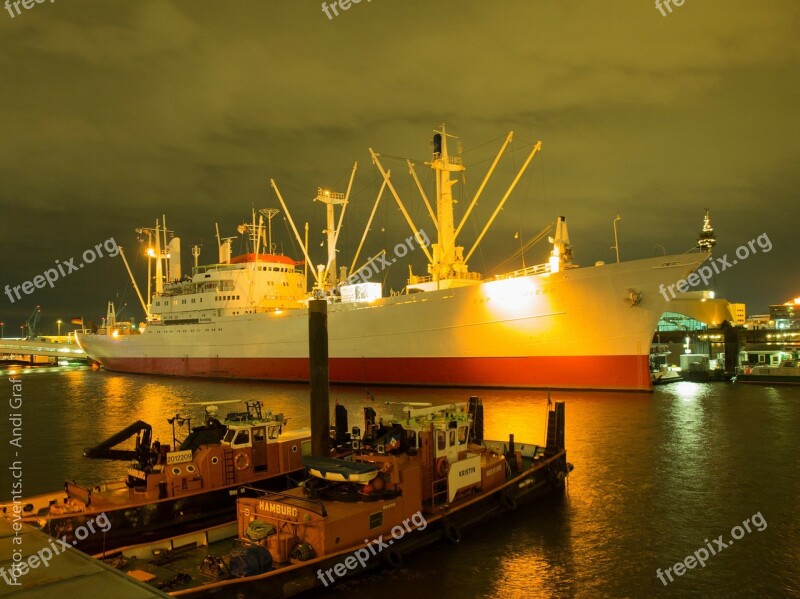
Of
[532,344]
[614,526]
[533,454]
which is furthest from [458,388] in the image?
[614,526]

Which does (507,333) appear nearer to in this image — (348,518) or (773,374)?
(773,374)

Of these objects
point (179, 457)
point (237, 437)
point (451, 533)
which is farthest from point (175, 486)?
point (451, 533)

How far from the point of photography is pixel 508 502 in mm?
12102

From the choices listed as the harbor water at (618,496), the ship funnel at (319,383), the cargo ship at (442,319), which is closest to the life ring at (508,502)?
the harbor water at (618,496)

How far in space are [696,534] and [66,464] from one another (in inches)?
693

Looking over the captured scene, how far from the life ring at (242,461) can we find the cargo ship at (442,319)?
22784 mm

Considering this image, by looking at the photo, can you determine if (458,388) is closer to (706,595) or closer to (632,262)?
(632,262)

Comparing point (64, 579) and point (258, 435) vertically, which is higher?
point (64, 579)

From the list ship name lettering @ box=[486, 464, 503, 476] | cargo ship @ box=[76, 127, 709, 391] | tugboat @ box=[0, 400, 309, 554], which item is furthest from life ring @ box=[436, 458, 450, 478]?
cargo ship @ box=[76, 127, 709, 391]

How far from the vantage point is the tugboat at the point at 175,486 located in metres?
10.1

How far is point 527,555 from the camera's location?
34.2 ft

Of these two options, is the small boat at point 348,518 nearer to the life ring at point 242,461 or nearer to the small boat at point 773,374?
the life ring at point 242,461

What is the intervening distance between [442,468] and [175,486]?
5.06m

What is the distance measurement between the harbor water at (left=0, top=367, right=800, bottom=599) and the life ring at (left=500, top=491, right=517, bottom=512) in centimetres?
23
